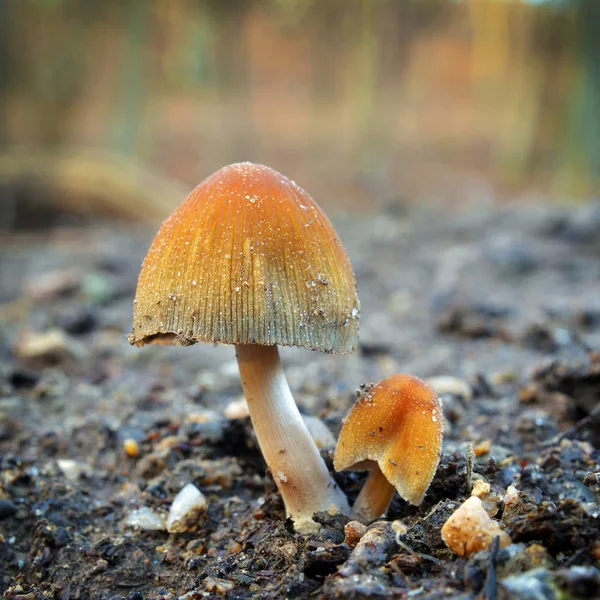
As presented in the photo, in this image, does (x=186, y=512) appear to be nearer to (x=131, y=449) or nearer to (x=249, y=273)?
(x=131, y=449)

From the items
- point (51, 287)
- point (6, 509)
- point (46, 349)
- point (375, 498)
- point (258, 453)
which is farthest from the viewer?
point (51, 287)

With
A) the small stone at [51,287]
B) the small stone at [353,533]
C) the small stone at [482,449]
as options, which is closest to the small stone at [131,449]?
the small stone at [353,533]

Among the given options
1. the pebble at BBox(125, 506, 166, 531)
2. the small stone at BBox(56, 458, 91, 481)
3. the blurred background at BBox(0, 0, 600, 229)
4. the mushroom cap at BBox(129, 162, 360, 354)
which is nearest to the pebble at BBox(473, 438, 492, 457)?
the mushroom cap at BBox(129, 162, 360, 354)

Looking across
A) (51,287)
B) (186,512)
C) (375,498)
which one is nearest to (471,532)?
(375,498)

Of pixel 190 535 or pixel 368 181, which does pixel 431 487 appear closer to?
pixel 190 535

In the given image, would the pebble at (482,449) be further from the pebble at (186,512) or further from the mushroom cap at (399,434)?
the pebble at (186,512)

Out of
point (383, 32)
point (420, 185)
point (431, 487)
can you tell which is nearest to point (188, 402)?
point (431, 487)

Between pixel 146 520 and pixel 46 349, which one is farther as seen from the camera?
pixel 46 349
